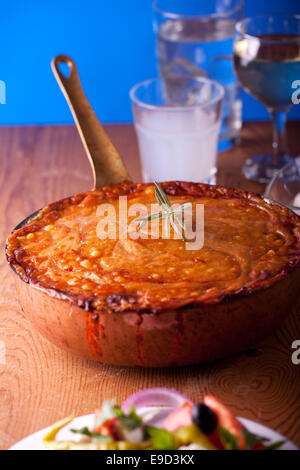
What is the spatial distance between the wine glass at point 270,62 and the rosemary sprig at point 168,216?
0.56 meters

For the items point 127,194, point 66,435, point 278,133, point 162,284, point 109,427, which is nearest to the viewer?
point 109,427

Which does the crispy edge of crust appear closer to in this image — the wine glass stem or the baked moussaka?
the baked moussaka

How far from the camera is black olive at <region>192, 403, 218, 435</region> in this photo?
0.79 m

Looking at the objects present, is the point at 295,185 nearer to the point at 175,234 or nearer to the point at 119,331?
the point at 175,234

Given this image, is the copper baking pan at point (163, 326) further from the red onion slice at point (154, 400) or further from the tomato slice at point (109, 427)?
the tomato slice at point (109, 427)

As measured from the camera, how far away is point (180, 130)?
1683mm

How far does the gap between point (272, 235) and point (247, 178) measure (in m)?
0.68

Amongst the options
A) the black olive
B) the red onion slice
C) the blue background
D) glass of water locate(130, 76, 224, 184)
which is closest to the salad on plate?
the black olive

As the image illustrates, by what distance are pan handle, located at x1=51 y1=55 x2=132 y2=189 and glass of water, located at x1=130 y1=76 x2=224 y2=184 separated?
215 millimetres

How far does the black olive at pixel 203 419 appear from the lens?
31.1 inches

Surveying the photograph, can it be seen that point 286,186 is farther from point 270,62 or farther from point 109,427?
point 109,427

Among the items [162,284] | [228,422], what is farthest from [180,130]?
[228,422]

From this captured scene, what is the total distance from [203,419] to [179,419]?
0.05 m
